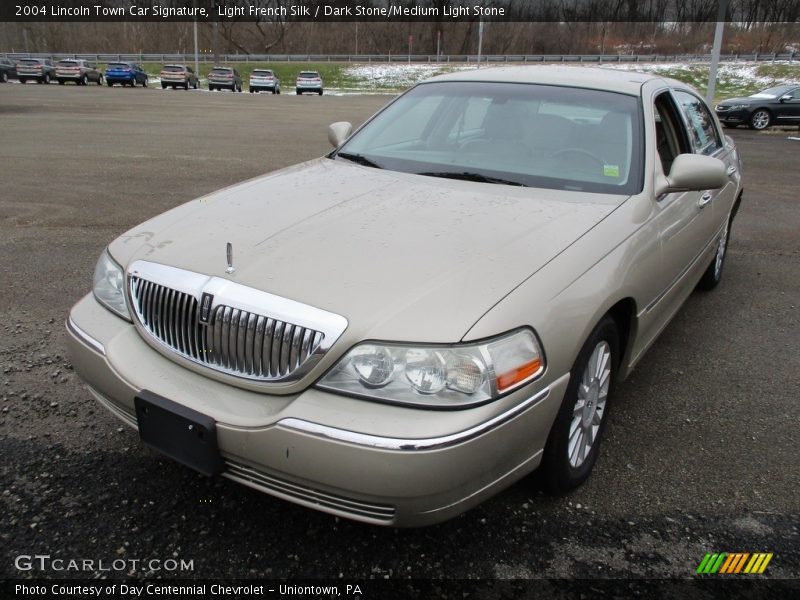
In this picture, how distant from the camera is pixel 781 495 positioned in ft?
8.69

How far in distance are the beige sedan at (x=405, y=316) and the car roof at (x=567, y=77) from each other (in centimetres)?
28

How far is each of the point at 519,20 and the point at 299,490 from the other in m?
81.9

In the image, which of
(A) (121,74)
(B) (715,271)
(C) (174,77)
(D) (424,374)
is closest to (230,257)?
(D) (424,374)

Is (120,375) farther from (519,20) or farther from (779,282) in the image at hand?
(519,20)

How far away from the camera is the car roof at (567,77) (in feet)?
11.7

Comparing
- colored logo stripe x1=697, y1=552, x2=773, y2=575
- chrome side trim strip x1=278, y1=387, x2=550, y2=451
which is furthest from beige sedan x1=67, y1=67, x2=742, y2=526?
colored logo stripe x1=697, y1=552, x2=773, y2=575

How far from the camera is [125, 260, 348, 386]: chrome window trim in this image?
1984 mm

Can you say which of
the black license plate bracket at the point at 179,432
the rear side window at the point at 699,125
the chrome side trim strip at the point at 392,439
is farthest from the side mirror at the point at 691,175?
the black license plate bracket at the point at 179,432

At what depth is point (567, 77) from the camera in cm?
369

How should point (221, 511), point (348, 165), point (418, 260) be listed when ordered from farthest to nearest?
point (348, 165) → point (221, 511) → point (418, 260)

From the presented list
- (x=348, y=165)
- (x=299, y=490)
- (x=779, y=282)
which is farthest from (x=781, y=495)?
(x=779, y=282)

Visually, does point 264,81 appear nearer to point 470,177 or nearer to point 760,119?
point 760,119

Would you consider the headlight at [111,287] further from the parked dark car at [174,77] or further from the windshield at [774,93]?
the parked dark car at [174,77]

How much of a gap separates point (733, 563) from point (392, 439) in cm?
137
